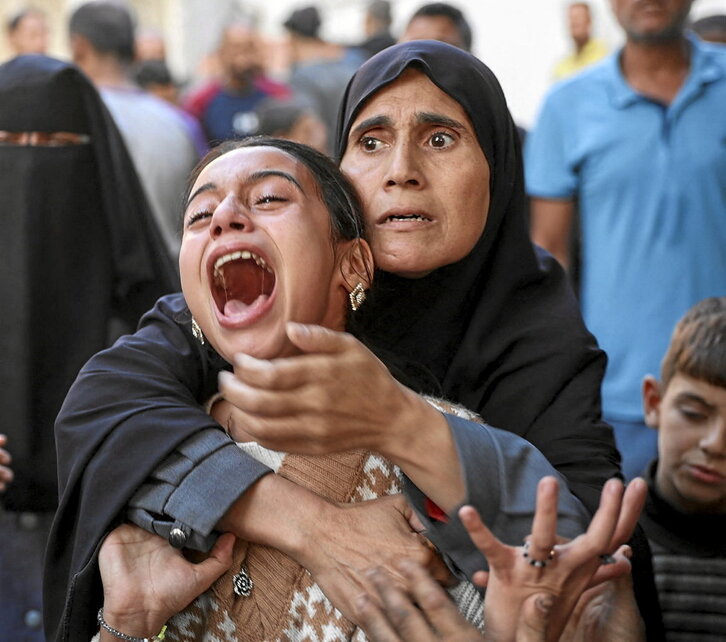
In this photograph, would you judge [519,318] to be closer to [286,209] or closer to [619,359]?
[286,209]

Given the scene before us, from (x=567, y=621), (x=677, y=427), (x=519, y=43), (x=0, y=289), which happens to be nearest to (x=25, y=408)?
(x=0, y=289)

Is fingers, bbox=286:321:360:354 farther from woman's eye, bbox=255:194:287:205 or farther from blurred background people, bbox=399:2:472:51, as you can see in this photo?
blurred background people, bbox=399:2:472:51

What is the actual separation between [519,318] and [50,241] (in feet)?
6.00

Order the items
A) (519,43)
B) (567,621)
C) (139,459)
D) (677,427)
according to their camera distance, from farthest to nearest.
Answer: (519,43) → (677,427) → (139,459) → (567,621)

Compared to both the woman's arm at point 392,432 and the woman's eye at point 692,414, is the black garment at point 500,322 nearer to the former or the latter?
the woman's arm at point 392,432

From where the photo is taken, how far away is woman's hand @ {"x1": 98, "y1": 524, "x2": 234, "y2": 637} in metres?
2.08

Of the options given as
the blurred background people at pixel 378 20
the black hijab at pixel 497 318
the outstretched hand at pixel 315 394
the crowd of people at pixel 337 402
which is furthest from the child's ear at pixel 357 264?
the blurred background people at pixel 378 20

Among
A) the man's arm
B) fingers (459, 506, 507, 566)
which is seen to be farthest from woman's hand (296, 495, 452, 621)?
the man's arm

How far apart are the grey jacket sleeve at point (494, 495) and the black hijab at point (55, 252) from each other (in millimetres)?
1956

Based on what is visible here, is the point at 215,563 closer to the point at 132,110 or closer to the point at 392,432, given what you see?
the point at 392,432

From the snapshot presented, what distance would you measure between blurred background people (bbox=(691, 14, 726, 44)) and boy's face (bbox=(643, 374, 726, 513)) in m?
3.63

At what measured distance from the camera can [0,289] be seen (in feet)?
12.1

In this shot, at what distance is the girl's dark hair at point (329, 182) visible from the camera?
7.63ft

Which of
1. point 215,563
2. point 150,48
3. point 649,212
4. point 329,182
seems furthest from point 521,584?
point 150,48
